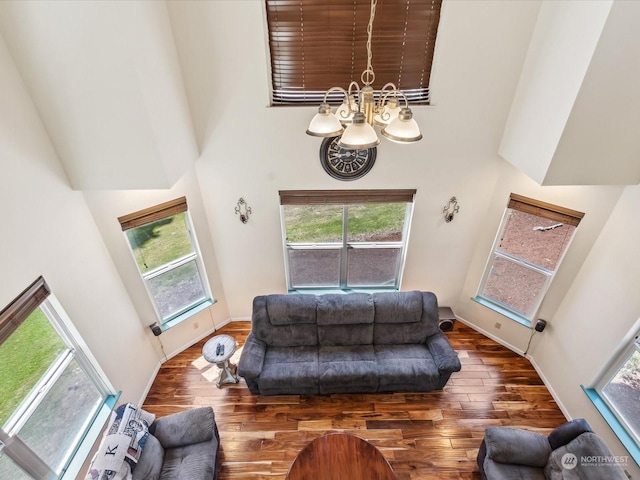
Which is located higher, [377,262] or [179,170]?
[179,170]

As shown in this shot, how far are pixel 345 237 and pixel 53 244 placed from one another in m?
2.89

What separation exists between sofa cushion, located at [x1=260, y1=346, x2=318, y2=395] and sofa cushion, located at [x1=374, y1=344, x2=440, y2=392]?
2.42 feet

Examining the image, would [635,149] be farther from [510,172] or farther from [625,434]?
[625,434]

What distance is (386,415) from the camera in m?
3.48

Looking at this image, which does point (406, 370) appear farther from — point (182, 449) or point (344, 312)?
point (182, 449)

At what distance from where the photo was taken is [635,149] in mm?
2564

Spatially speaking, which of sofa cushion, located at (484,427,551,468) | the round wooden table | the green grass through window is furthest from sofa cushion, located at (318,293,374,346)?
the green grass through window

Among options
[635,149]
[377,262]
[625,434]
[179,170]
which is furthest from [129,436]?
[635,149]

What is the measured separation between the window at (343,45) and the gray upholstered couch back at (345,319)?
7.06 ft

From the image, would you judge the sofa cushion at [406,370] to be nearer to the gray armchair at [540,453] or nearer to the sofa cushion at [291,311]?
the gray armchair at [540,453]

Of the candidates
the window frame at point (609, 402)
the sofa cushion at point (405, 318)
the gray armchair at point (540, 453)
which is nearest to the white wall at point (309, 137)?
the sofa cushion at point (405, 318)

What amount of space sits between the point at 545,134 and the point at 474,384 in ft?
9.17

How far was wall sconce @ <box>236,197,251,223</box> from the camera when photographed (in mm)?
3725

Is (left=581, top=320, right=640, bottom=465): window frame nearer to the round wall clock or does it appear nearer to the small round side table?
the round wall clock
